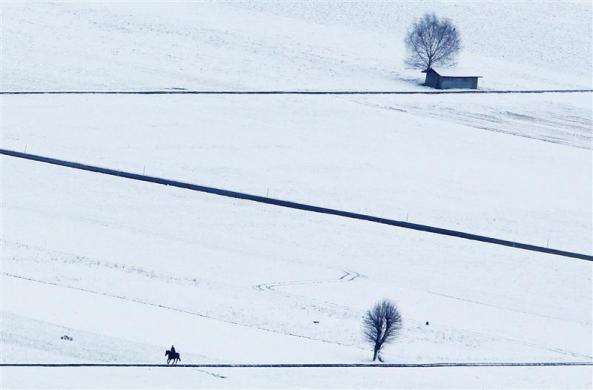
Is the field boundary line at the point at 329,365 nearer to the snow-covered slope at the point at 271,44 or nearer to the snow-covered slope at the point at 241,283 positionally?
the snow-covered slope at the point at 241,283

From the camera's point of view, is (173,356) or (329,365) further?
(329,365)

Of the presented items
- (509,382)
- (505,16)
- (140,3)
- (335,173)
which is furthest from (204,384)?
(505,16)

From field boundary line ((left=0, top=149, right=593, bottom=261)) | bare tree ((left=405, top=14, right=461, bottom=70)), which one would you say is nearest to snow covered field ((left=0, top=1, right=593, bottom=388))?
field boundary line ((left=0, top=149, right=593, bottom=261))

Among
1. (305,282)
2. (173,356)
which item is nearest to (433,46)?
(305,282)

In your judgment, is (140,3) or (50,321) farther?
(140,3)

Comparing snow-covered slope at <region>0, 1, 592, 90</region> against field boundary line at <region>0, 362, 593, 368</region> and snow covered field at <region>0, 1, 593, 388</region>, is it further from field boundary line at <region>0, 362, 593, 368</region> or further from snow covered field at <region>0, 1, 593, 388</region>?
field boundary line at <region>0, 362, 593, 368</region>

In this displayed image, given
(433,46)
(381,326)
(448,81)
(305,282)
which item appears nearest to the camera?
(381,326)

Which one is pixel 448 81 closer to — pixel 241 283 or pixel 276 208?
pixel 276 208

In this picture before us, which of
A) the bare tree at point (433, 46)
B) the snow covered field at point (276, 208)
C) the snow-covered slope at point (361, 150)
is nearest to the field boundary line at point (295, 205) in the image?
the snow covered field at point (276, 208)

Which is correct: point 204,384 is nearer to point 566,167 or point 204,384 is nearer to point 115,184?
point 115,184
